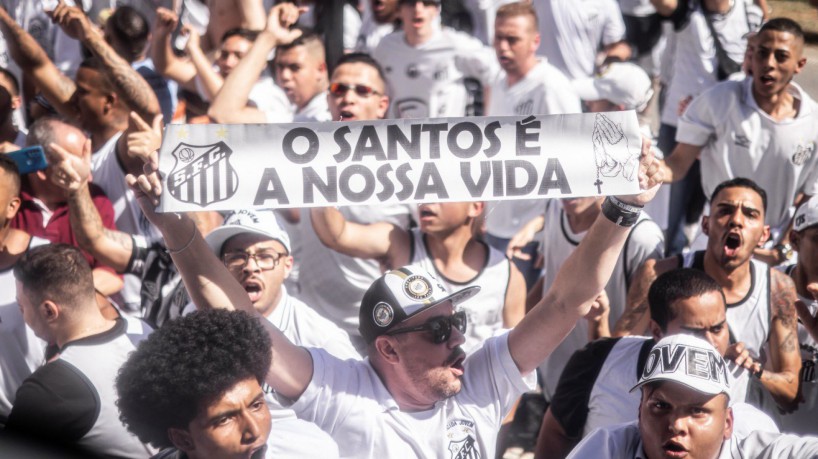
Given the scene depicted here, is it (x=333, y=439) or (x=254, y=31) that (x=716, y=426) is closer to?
(x=333, y=439)

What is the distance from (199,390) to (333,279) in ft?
9.13

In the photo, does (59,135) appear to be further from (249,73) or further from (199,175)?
(199,175)

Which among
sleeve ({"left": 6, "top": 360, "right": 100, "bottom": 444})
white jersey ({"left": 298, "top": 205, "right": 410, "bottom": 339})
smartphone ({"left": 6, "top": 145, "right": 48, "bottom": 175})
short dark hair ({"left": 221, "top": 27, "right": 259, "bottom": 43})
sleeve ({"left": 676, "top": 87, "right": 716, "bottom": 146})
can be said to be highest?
short dark hair ({"left": 221, "top": 27, "right": 259, "bottom": 43})

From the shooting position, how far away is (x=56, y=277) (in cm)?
412

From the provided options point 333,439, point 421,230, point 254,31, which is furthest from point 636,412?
point 254,31

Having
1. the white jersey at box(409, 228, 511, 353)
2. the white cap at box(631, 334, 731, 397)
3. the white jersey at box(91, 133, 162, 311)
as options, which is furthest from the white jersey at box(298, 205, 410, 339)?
the white cap at box(631, 334, 731, 397)

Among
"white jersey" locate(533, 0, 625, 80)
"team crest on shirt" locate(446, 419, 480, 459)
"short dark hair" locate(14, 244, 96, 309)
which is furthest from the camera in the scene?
"white jersey" locate(533, 0, 625, 80)

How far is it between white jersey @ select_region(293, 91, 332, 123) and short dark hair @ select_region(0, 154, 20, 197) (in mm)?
2322

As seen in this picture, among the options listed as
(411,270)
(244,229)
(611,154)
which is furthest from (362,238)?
(611,154)

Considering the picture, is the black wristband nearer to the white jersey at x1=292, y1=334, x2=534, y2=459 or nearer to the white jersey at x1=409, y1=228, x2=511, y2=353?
the white jersey at x1=292, y1=334, x2=534, y2=459

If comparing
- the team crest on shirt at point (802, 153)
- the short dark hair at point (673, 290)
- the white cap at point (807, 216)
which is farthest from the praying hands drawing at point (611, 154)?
the team crest on shirt at point (802, 153)

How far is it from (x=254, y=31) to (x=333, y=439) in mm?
4482

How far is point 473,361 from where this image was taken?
12.5 ft

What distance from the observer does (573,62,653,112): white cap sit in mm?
6719
